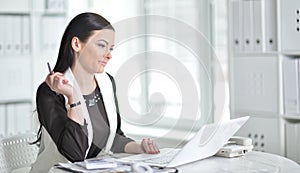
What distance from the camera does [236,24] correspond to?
3.23 m

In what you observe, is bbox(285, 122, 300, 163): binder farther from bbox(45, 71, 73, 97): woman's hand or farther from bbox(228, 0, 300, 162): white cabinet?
bbox(45, 71, 73, 97): woman's hand

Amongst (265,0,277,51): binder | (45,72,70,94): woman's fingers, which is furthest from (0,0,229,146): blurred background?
(45,72,70,94): woman's fingers

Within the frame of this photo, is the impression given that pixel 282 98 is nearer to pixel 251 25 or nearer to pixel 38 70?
pixel 251 25

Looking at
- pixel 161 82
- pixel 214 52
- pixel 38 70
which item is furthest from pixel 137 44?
pixel 38 70

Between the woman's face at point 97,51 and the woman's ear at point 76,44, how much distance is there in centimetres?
2

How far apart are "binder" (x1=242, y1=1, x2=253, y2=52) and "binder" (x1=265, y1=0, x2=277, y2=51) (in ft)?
0.31

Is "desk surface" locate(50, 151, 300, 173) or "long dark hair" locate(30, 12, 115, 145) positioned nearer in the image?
"desk surface" locate(50, 151, 300, 173)

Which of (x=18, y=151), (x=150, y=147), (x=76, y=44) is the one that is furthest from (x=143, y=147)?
(x=18, y=151)

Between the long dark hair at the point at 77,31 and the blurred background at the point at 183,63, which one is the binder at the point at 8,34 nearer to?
the blurred background at the point at 183,63

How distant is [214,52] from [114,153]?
1894 mm

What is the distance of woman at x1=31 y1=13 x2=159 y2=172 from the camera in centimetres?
208

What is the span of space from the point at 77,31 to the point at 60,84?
0.22 m

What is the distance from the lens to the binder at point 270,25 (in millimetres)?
3072

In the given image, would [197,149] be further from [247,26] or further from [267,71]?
[247,26]
